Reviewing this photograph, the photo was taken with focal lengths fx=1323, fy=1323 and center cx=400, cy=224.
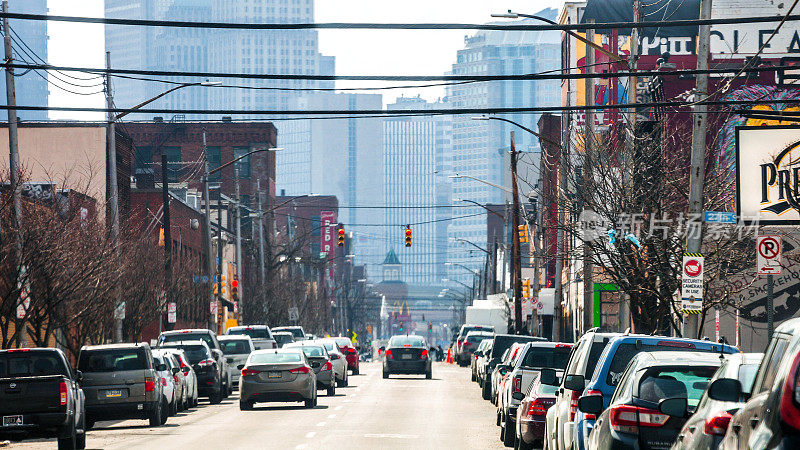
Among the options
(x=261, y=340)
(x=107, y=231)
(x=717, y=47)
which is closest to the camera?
(x=107, y=231)

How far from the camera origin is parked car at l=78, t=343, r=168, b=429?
1053 inches

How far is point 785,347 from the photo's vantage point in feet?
24.3

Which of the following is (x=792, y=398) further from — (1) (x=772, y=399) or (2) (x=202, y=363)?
(2) (x=202, y=363)

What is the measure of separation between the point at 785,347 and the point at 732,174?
112ft

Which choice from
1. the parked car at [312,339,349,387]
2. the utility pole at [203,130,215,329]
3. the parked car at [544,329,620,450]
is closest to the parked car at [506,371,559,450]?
the parked car at [544,329,620,450]

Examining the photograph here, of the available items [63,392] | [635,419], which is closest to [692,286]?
[63,392]

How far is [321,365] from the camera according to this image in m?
39.1

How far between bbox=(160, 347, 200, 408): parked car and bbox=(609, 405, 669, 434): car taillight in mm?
22239

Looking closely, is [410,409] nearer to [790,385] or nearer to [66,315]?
[66,315]

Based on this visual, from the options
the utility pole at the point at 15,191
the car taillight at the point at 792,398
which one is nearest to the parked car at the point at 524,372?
the utility pole at the point at 15,191

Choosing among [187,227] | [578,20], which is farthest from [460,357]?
[578,20]

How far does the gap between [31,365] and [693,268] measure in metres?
11.7

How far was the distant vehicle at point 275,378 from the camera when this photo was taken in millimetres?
31422

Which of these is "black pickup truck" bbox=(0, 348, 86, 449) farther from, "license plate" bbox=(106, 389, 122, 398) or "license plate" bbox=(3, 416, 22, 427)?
"license plate" bbox=(106, 389, 122, 398)
